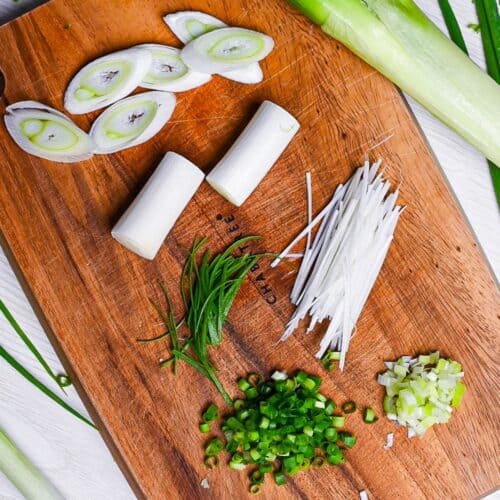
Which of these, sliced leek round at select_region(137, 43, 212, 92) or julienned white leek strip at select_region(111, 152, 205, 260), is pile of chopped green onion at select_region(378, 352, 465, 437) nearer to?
julienned white leek strip at select_region(111, 152, 205, 260)

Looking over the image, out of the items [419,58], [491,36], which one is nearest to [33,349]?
[419,58]

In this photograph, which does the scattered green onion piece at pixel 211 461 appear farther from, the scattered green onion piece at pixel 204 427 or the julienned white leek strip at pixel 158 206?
the julienned white leek strip at pixel 158 206

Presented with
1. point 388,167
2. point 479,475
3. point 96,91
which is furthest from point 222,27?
point 479,475

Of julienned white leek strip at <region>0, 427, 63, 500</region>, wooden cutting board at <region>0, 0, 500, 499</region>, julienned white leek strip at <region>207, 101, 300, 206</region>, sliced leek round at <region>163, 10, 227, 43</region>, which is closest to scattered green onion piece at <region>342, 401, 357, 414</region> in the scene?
wooden cutting board at <region>0, 0, 500, 499</region>

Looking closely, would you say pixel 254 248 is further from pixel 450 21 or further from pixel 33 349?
pixel 450 21

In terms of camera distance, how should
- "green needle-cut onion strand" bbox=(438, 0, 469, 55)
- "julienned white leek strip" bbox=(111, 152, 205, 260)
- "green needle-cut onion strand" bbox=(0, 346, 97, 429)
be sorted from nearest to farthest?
"julienned white leek strip" bbox=(111, 152, 205, 260), "green needle-cut onion strand" bbox=(0, 346, 97, 429), "green needle-cut onion strand" bbox=(438, 0, 469, 55)

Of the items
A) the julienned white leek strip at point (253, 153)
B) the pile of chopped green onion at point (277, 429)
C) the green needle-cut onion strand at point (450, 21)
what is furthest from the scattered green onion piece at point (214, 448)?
the green needle-cut onion strand at point (450, 21)

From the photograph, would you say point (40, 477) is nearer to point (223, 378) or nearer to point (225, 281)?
point (223, 378)
